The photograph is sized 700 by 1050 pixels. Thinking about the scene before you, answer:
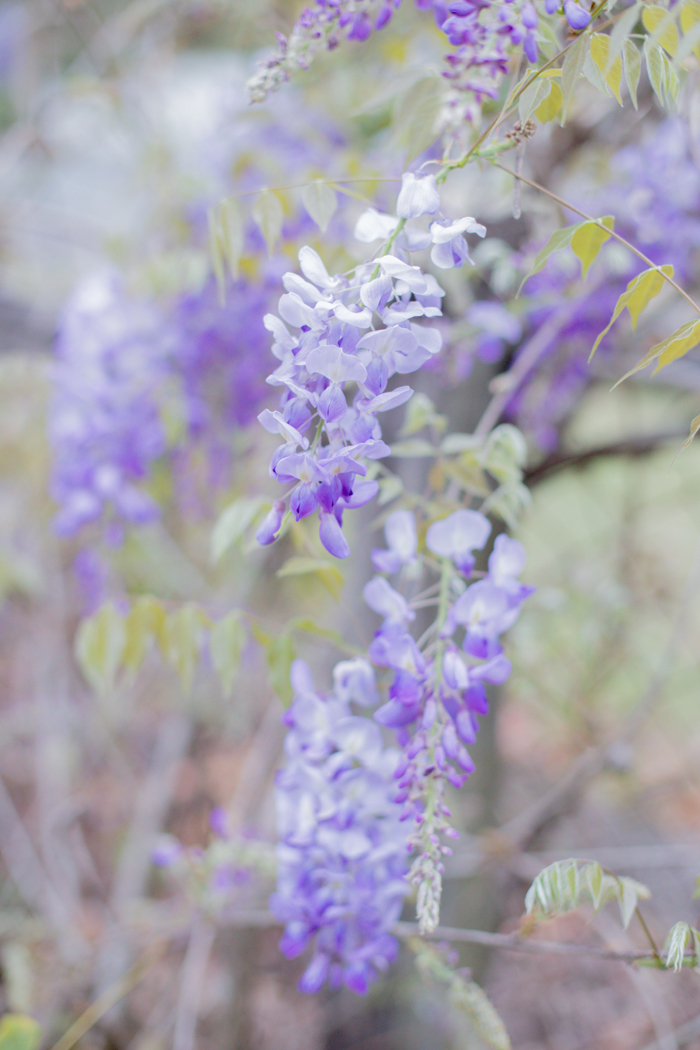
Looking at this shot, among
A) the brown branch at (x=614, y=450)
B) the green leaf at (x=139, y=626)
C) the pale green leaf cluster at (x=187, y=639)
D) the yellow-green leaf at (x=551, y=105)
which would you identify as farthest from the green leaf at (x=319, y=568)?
the brown branch at (x=614, y=450)

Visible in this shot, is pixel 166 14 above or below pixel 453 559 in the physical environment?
above

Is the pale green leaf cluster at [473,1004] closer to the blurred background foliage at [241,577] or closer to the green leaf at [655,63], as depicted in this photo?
the blurred background foliage at [241,577]

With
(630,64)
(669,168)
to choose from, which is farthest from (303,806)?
(669,168)

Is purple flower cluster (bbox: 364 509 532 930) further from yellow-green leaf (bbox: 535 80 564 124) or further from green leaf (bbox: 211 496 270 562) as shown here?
yellow-green leaf (bbox: 535 80 564 124)

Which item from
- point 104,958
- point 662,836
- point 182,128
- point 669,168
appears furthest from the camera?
point 182,128

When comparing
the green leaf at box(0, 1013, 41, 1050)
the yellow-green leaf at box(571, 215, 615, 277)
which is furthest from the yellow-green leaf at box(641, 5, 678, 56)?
the green leaf at box(0, 1013, 41, 1050)

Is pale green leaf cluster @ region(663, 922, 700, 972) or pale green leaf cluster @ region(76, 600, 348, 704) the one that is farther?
pale green leaf cluster @ region(76, 600, 348, 704)

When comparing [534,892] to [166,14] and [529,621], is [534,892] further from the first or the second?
[166,14]

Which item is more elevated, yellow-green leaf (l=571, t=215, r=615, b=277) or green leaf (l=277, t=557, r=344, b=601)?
yellow-green leaf (l=571, t=215, r=615, b=277)
